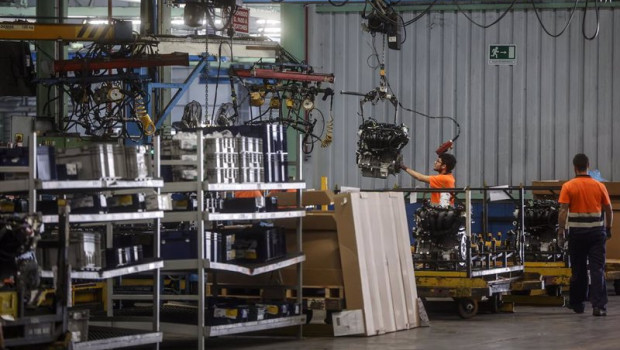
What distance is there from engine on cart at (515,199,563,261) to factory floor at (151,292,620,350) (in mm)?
1989

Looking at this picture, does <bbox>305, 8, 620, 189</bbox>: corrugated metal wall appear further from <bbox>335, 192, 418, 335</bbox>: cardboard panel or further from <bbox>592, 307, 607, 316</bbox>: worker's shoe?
<bbox>335, 192, 418, 335</bbox>: cardboard panel

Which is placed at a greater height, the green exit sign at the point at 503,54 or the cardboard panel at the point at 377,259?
→ the green exit sign at the point at 503,54

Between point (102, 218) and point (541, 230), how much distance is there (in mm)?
7883

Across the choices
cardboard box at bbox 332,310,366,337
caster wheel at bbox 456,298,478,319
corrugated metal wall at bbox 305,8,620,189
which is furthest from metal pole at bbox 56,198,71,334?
corrugated metal wall at bbox 305,8,620,189

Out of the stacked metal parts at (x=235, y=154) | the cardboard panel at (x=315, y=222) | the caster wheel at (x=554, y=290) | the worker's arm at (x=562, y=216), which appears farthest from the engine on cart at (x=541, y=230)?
the stacked metal parts at (x=235, y=154)

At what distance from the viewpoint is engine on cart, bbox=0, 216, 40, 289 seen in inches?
305

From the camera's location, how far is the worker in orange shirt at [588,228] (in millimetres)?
13273

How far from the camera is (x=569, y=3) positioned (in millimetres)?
19500

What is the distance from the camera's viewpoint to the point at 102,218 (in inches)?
342

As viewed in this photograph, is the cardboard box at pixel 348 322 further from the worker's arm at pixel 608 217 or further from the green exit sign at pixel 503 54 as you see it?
the green exit sign at pixel 503 54

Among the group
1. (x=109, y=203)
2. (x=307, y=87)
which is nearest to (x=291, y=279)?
(x=109, y=203)

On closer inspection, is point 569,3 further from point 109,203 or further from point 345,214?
point 109,203

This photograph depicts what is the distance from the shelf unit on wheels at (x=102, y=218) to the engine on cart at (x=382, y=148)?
5.22 meters

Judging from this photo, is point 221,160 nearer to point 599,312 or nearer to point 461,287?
point 461,287
